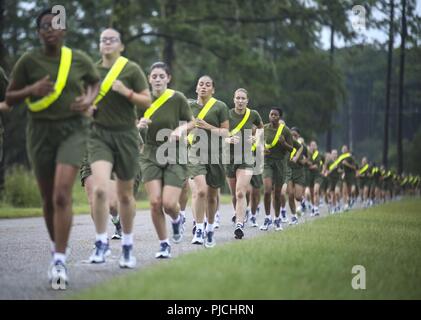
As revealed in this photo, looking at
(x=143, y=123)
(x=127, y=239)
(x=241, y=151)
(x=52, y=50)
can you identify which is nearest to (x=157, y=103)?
(x=143, y=123)

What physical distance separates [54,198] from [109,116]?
137 cm

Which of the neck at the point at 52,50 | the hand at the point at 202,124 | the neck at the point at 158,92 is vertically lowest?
the neck at the point at 52,50

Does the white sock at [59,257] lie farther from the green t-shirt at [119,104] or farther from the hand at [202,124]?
the hand at [202,124]

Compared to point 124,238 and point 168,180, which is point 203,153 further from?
point 124,238

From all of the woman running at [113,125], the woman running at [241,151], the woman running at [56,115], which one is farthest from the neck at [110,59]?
the woman running at [241,151]

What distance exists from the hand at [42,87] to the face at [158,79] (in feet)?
8.44

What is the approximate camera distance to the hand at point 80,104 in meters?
7.88

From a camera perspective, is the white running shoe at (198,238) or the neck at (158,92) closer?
the neck at (158,92)

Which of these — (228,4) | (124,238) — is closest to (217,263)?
(124,238)

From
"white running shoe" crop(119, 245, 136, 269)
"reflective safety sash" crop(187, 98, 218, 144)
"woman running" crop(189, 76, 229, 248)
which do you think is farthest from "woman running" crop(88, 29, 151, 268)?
"reflective safety sash" crop(187, 98, 218, 144)

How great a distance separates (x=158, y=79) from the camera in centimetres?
1010

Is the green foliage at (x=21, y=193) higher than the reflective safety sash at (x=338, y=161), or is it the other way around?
the reflective safety sash at (x=338, y=161)

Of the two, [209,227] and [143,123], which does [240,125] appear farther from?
[143,123]

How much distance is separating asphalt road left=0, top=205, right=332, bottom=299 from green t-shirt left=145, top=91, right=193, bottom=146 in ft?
4.94
